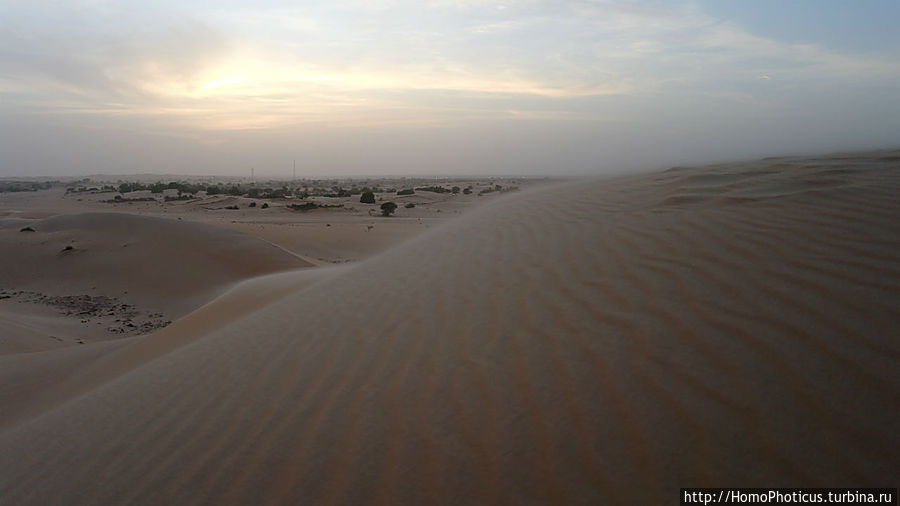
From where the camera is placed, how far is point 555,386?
2.44 metres

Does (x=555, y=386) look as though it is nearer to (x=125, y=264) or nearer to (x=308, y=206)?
(x=125, y=264)

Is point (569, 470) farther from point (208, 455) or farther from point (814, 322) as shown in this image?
point (208, 455)

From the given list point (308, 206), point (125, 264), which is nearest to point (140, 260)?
point (125, 264)

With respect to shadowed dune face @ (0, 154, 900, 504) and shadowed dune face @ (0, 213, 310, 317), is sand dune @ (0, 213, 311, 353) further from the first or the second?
shadowed dune face @ (0, 154, 900, 504)

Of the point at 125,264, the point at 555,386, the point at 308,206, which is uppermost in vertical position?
the point at 308,206

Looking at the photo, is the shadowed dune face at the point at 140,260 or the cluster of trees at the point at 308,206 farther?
the cluster of trees at the point at 308,206

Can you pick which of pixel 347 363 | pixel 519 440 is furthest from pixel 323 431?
pixel 519 440

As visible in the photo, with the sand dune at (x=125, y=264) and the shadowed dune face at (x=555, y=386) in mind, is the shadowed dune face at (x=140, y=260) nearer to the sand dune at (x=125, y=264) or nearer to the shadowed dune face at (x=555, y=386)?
the sand dune at (x=125, y=264)

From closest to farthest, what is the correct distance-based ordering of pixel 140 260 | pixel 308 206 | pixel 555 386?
pixel 555 386 → pixel 140 260 → pixel 308 206

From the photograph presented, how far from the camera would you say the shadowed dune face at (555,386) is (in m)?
1.94

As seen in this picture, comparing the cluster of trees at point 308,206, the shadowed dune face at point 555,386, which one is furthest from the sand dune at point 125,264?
the cluster of trees at point 308,206

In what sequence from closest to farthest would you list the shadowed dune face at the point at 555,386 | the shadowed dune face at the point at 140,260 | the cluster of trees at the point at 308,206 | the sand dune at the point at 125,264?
1. the shadowed dune face at the point at 555,386
2. the sand dune at the point at 125,264
3. the shadowed dune face at the point at 140,260
4. the cluster of trees at the point at 308,206

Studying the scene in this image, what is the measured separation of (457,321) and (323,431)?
3.71ft

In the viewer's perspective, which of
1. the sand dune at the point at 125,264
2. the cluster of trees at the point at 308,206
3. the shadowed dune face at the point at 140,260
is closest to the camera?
the sand dune at the point at 125,264
